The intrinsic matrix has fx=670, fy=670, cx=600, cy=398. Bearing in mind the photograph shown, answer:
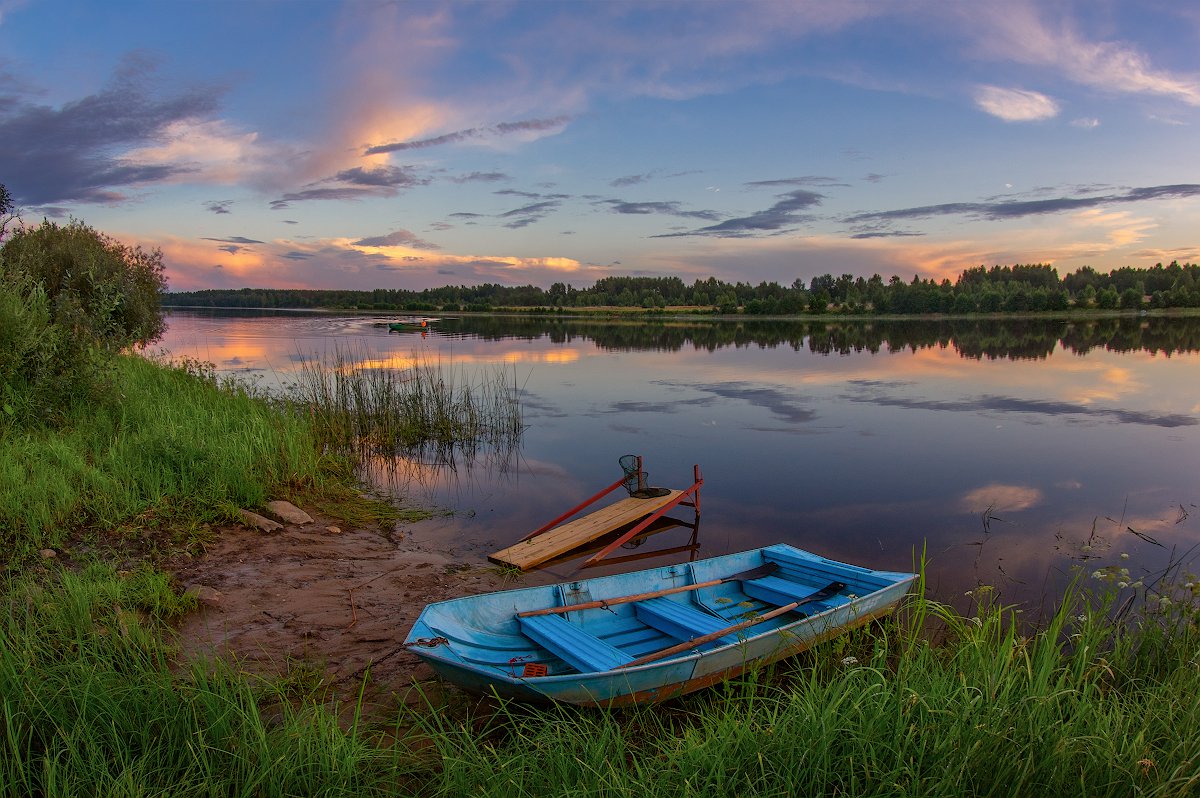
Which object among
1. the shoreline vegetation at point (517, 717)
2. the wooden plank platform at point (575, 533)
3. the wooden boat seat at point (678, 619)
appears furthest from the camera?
the wooden plank platform at point (575, 533)

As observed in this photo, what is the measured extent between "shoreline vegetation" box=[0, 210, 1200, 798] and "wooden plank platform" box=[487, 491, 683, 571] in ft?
7.29

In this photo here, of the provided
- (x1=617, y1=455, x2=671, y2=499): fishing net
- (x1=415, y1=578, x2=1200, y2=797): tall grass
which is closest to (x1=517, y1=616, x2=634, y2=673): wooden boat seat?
(x1=415, y1=578, x2=1200, y2=797): tall grass

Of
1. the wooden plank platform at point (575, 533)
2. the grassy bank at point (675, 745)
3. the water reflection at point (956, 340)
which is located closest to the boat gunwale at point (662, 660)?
the grassy bank at point (675, 745)

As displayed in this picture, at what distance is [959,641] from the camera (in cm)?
458

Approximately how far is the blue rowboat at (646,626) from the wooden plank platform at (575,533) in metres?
1.95

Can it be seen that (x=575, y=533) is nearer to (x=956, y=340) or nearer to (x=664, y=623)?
(x=664, y=623)

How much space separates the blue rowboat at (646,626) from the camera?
418 centimetres

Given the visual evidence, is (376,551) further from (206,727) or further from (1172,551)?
(1172,551)

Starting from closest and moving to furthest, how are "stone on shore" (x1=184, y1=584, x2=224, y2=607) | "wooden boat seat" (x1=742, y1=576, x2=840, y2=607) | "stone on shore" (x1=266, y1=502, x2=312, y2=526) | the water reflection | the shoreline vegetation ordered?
the shoreline vegetation → "stone on shore" (x1=184, y1=584, x2=224, y2=607) → "wooden boat seat" (x1=742, y1=576, x2=840, y2=607) → "stone on shore" (x1=266, y1=502, x2=312, y2=526) → the water reflection

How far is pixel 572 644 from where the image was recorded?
4742 millimetres

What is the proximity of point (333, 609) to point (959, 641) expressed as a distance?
16.0ft

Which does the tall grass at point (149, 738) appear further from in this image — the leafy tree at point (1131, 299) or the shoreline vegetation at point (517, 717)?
the leafy tree at point (1131, 299)

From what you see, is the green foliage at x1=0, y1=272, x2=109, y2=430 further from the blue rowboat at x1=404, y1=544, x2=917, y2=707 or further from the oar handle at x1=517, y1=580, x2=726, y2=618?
the oar handle at x1=517, y1=580, x2=726, y2=618

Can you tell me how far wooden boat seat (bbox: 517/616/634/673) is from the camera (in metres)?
4.48
